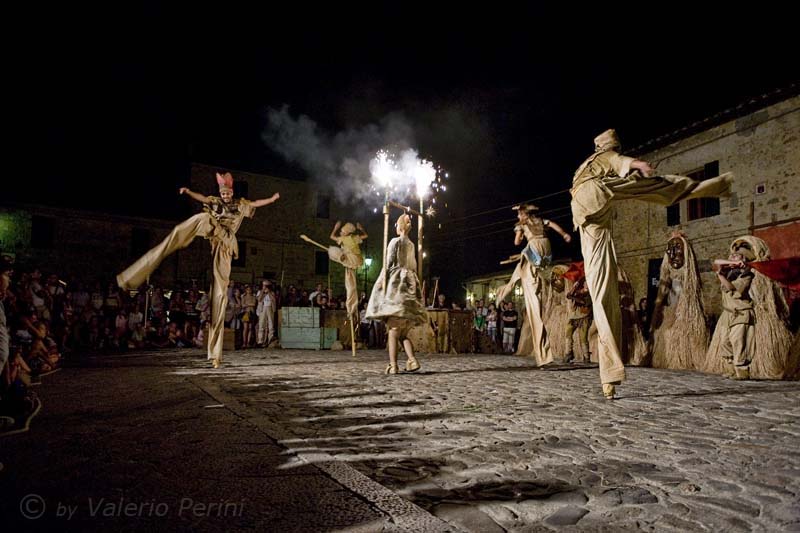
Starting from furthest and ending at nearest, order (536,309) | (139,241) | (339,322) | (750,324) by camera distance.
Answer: (139,241)
(339,322)
(536,309)
(750,324)

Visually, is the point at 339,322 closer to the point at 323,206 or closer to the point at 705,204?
the point at 705,204

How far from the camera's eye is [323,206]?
41.4m

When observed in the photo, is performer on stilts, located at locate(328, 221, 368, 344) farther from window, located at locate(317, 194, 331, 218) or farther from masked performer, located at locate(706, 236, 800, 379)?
window, located at locate(317, 194, 331, 218)

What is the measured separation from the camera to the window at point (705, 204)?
70.8ft

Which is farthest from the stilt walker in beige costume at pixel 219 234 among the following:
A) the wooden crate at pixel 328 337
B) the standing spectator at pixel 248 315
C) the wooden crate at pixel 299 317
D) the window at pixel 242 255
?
the window at pixel 242 255

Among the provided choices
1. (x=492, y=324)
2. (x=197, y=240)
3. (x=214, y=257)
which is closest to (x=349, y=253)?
(x=214, y=257)

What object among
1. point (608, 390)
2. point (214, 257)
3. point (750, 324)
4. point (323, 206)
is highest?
point (323, 206)

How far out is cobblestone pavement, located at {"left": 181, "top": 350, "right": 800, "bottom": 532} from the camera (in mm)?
2125

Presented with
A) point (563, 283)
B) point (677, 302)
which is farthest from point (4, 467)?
point (563, 283)

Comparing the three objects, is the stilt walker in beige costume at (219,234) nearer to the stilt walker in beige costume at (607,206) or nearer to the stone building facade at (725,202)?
the stilt walker in beige costume at (607,206)

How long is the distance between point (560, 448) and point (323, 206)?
130 ft

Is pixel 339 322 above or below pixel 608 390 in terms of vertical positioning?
above

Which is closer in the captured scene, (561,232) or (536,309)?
(536,309)

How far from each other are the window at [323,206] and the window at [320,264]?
3.40 metres
